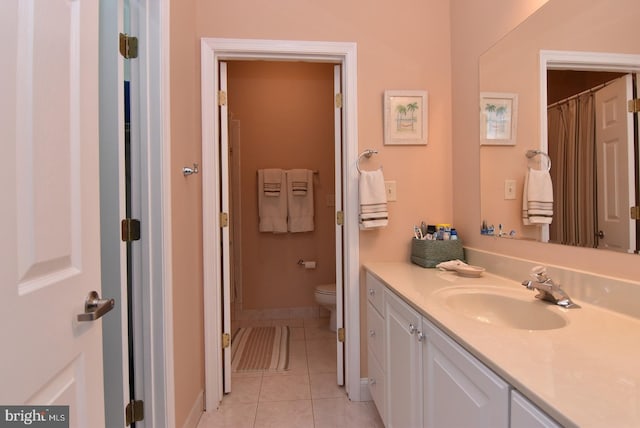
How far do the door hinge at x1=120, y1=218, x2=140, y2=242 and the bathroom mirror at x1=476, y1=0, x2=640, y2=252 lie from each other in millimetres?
1704

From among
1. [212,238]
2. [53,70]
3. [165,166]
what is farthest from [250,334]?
[53,70]

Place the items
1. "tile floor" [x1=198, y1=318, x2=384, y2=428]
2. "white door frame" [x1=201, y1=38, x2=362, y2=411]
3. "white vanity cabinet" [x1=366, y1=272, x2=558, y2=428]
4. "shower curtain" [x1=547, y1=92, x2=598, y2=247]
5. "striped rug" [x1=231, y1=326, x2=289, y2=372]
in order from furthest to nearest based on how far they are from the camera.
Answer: "striped rug" [x1=231, y1=326, x2=289, y2=372], "white door frame" [x1=201, y1=38, x2=362, y2=411], "tile floor" [x1=198, y1=318, x2=384, y2=428], "shower curtain" [x1=547, y1=92, x2=598, y2=247], "white vanity cabinet" [x1=366, y1=272, x2=558, y2=428]

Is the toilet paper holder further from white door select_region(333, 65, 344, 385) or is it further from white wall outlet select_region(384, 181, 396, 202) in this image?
white wall outlet select_region(384, 181, 396, 202)

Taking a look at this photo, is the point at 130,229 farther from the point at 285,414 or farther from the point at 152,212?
the point at 285,414

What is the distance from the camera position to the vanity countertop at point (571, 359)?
0.48 meters

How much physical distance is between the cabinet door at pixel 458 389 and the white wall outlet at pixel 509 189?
83cm

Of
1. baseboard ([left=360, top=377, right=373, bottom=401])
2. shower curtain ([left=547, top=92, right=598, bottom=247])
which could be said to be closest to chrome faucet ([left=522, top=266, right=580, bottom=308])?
shower curtain ([left=547, top=92, right=598, bottom=247])

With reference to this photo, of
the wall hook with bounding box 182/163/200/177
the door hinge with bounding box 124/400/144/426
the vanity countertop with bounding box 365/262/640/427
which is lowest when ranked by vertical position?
the door hinge with bounding box 124/400/144/426

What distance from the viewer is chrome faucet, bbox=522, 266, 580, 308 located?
998 millimetres

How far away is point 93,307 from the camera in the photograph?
709 mm

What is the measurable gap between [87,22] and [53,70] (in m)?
0.21

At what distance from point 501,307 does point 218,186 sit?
62.6 inches

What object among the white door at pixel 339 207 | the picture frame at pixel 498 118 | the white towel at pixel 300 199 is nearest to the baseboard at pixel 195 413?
the white door at pixel 339 207

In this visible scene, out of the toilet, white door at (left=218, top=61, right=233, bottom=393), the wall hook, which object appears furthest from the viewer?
the toilet
